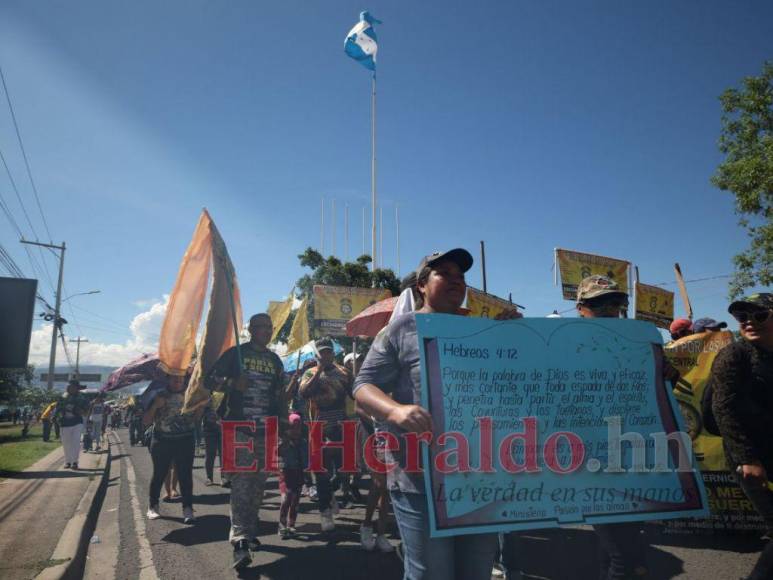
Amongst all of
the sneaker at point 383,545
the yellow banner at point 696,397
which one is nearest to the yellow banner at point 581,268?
the yellow banner at point 696,397

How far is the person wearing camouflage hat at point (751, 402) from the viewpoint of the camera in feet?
8.65

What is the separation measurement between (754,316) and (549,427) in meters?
1.53

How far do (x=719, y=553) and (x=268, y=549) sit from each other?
412 cm

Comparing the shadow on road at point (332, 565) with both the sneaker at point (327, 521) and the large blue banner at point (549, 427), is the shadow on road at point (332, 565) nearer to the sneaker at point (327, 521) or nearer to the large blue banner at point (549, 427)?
the sneaker at point (327, 521)

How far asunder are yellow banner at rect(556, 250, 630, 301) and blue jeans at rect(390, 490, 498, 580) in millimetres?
8828

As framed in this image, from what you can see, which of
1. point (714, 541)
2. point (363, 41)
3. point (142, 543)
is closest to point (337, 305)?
point (142, 543)

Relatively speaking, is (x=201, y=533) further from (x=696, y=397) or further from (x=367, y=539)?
(x=696, y=397)

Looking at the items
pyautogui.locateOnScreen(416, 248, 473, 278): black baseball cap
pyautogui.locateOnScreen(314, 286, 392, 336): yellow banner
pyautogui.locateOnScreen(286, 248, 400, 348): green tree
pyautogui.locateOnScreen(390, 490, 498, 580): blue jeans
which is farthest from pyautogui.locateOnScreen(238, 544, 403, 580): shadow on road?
pyautogui.locateOnScreen(286, 248, 400, 348): green tree

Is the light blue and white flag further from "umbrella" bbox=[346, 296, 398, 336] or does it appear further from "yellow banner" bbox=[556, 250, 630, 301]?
"umbrella" bbox=[346, 296, 398, 336]

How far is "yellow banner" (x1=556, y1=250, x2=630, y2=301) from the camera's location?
34.8ft

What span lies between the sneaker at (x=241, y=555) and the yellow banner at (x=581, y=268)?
26.6ft

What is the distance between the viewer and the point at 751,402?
9.02 ft

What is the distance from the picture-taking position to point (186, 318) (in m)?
4.51

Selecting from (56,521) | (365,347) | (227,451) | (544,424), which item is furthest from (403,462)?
(365,347)
